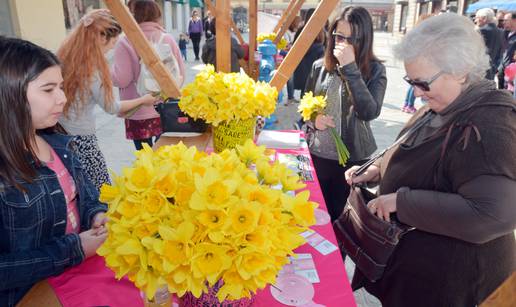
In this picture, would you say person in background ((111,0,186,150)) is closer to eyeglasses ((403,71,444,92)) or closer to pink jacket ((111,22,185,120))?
pink jacket ((111,22,185,120))

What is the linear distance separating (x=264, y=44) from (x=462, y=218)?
212 inches

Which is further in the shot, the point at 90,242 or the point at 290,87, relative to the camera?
the point at 290,87

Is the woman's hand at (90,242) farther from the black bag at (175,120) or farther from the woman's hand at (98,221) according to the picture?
the black bag at (175,120)

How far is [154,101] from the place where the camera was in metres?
2.86

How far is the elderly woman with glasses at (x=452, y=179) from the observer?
1214mm

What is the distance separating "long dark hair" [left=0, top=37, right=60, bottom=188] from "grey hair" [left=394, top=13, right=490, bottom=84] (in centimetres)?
146

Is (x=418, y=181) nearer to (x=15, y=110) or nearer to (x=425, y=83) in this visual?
(x=425, y=83)

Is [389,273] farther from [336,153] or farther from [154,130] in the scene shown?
[154,130]

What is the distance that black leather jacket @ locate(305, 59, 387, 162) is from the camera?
212cm

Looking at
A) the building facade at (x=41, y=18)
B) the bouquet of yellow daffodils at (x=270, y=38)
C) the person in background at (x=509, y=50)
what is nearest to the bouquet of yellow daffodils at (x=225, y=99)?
the bouquet of yellow daffodils at (x=270, y=38)

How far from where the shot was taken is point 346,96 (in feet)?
7.61

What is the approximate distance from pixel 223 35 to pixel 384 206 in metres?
1.71

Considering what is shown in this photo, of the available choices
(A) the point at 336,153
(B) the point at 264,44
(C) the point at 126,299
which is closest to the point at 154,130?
(A) the point at 336,153

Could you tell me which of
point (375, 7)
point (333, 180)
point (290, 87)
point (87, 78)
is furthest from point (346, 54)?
point (375, 7)
